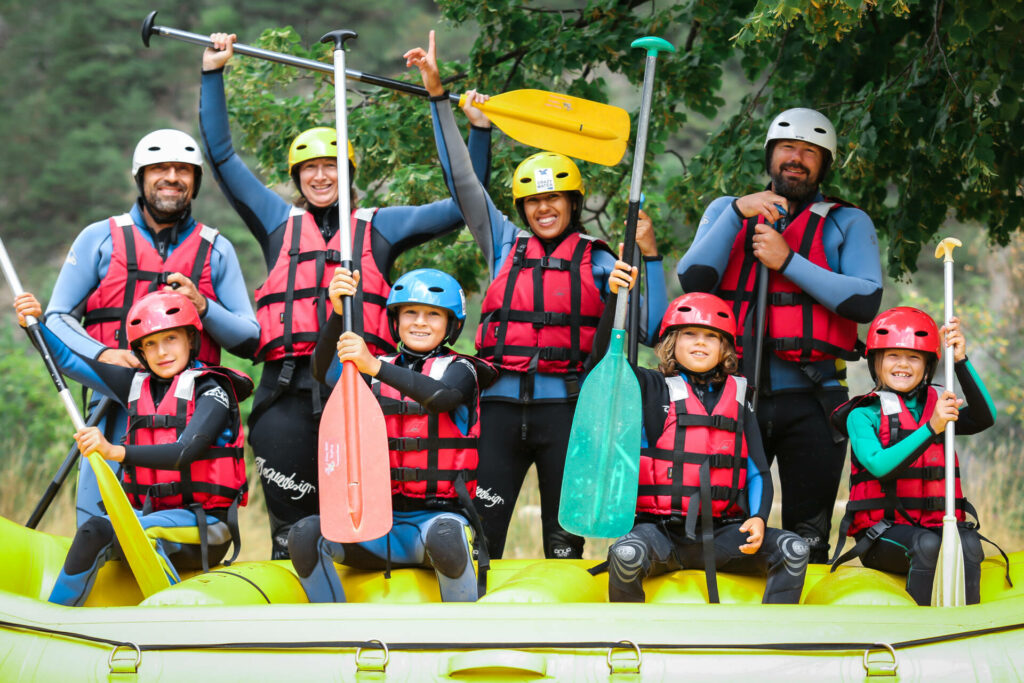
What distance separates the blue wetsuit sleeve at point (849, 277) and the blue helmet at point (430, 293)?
130cm

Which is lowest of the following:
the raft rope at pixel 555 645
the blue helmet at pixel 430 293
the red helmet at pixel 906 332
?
the raft rope at pixel 555 645

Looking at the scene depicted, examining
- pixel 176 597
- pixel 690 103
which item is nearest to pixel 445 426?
pixel 176 597

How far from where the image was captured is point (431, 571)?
410 centimetres

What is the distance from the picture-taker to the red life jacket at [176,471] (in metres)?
4.26

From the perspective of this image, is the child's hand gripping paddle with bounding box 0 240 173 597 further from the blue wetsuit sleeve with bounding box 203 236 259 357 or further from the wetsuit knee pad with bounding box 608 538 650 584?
the wetsuit knee pad with bounding box 608 538 650 584

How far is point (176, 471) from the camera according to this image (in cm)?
425

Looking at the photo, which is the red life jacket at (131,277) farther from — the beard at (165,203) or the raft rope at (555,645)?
the raft rope at (555,645)

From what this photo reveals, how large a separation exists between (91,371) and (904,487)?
3.25 metres

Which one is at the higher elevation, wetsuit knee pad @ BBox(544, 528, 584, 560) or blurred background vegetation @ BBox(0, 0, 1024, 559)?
blurred background vegetation @ BBox(0, 0, 1024, 559)

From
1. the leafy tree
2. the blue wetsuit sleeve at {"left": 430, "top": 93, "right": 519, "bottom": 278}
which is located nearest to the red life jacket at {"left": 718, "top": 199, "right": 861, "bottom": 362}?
the blue wetsuit sleeve at {"left": 430, "top": 93, "right": 519, "bottom": 278}

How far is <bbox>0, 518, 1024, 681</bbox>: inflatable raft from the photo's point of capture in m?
3.09

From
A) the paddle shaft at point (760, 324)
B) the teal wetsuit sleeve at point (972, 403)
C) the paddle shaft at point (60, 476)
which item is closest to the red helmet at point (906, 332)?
the teal wetsuit sleeve at point (972, 403)

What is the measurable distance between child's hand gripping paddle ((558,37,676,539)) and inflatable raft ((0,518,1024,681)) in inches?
22.7

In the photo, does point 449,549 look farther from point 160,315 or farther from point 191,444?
point 160,315
